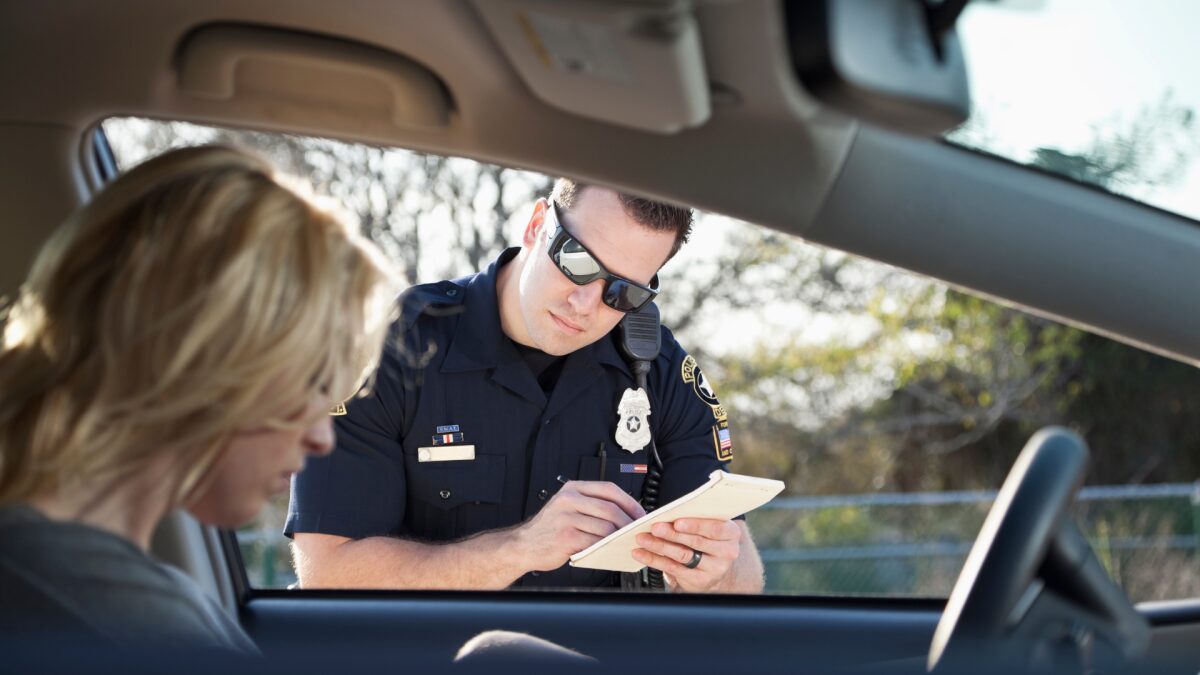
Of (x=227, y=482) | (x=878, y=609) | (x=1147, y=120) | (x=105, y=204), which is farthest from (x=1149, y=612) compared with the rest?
(x=105, y=204)

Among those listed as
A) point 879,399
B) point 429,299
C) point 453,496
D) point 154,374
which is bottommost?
point 879,399

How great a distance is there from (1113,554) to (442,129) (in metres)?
8.57

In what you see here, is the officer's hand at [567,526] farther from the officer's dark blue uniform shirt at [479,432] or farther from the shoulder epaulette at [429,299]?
the shoulder epaulette at [429,299]

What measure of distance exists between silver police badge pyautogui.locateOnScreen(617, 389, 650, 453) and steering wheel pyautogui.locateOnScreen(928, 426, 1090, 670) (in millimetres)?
1651

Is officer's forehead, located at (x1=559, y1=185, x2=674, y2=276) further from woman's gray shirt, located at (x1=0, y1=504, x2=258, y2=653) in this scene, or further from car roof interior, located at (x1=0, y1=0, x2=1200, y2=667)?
woman's gray shirt, located at (x1=0, y1=504, x2=258, y2=653)

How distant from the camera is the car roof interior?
4.91ft

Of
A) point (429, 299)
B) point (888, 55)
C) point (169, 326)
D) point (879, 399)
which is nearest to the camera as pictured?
point (888, 55)

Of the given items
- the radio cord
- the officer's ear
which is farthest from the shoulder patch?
the officer's ear

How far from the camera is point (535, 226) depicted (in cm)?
302

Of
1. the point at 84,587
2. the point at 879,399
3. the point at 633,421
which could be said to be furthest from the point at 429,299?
the point at 879,399

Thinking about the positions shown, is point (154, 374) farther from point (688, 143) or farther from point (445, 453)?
point (445, 453)

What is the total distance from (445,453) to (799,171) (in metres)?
1.53

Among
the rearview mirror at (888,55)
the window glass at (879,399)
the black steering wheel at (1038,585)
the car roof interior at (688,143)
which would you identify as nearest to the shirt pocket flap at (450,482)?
the car roof interior at (688,143)

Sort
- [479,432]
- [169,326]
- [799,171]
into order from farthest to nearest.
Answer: [479,432] → [799,171] → [169,326]
